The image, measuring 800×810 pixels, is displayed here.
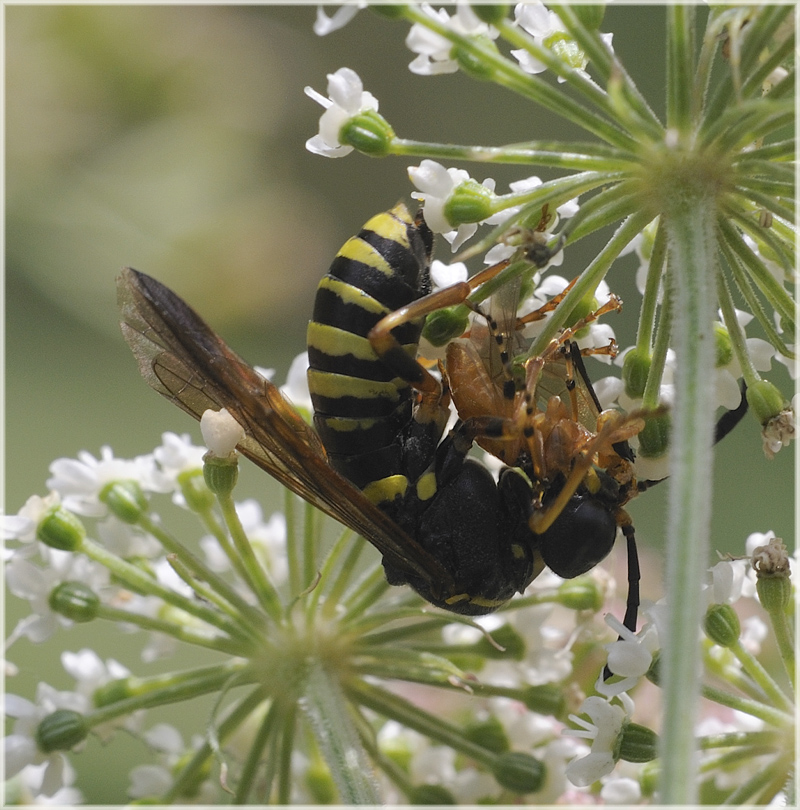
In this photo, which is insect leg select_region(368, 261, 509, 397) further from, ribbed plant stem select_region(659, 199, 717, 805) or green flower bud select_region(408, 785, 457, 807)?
green flower bud select_region(408, 785, 457, 807)

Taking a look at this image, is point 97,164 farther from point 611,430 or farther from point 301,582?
point 611,430

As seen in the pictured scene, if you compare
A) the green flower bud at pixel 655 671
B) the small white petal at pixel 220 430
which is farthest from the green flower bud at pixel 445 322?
the green flower bud at pixel 655 671

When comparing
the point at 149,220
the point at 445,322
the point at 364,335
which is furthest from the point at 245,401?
the point at 149,220

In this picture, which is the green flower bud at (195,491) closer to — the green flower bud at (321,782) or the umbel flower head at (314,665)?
the umbel flower head at (314,665)

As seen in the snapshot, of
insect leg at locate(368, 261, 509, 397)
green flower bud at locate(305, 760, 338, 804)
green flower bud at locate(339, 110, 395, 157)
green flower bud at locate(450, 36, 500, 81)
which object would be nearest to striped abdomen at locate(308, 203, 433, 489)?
insect leg at locate(368, 261, 509, 397)

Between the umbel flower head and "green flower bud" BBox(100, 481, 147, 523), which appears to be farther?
"green flower bud" BBox(100, 481, 147, 523)

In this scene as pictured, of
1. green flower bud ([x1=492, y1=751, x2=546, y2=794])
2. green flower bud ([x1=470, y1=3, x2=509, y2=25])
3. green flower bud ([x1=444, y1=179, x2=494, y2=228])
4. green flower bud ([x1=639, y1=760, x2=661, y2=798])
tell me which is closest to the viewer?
green flower bud ([x1=470, y1=3, x2=509, y2=25])

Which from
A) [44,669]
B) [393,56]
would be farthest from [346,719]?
[393,56]
